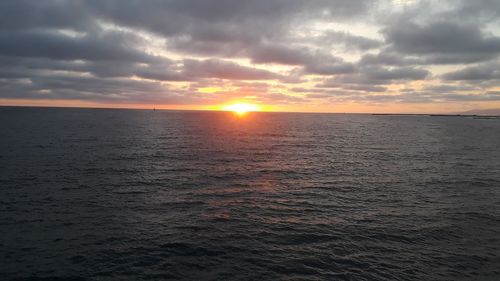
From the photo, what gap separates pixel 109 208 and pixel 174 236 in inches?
470

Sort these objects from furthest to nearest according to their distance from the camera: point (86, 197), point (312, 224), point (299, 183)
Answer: point (299, 183)
point (86, 197)
point (312, 224)

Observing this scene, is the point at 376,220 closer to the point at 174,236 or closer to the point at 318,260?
the point at 318,260

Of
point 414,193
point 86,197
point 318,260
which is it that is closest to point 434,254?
point 318,260

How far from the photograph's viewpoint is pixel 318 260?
25281mm

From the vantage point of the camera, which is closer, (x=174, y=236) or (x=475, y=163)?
(x=174, y=236)

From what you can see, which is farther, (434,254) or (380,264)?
(434,254)

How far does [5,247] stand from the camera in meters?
26.6

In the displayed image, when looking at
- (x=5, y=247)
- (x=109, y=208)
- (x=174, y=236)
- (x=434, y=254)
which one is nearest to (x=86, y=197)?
(x=109, y=208)

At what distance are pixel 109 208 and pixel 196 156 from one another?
36118mm

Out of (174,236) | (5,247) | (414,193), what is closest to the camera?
(5,247)

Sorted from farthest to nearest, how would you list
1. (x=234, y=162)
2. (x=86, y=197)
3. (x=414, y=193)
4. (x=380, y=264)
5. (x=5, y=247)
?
(x=234, y=162), (x=414, y=193), (x=86, y=197), (x=5, y=247), (x=380, y=264)

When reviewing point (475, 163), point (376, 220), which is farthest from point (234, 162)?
point (475, 163)

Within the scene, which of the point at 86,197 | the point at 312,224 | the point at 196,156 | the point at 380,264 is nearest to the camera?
the point at 380,264

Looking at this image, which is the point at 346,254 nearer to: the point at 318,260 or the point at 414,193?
the point at 318,260
